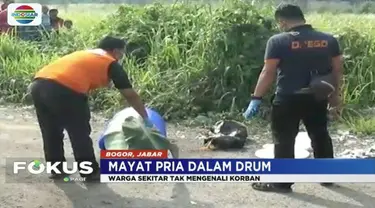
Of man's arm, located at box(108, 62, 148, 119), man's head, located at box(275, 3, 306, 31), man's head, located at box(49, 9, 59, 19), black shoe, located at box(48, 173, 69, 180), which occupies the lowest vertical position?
black shoe, located at box(48, 173, 69, 180)

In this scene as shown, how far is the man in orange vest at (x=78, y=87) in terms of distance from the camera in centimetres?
518

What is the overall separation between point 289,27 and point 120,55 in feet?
4.67

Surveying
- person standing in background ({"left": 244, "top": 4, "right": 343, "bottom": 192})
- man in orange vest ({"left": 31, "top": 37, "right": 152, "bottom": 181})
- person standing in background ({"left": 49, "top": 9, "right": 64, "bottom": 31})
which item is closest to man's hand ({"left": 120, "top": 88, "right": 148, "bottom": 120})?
man in orange vest ({"left": 31, "top": 37, "right": 152, "bottom": 181})

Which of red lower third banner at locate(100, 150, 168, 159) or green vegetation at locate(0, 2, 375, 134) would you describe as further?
green vegetation at locate(0, 2, 375, 134)

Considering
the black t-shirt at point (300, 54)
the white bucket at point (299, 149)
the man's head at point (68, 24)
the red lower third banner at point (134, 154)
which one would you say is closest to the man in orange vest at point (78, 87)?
the red lower third banner at point (134, 154)

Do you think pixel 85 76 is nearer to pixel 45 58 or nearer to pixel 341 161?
pixel 341 161

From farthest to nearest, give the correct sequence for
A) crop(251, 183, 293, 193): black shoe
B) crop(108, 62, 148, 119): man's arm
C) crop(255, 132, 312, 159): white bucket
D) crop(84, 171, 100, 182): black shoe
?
crop(255, 132, 312, 159): white bucket < crop(84, 171, 100, 182): black shoe < crop(251, 183, 293, 193): black shoe < crop(108, 62, 148, 119): man's arm

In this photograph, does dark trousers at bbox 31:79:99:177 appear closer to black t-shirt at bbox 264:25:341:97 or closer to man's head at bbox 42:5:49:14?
black t-shirt at bbox 264:25:341:97

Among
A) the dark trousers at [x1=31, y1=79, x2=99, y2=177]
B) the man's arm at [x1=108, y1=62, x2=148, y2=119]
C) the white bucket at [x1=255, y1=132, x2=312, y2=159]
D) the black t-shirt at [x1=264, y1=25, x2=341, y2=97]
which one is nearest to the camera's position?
the black t-shirt at [x1=264, y1=25, x2=341, y2=97]

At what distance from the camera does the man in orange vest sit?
518cm

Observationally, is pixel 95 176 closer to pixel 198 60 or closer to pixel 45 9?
pixel 198 60

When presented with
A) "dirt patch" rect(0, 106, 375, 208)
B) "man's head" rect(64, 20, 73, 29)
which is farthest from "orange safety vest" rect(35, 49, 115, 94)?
"man's head" rect(64, 20, 73, 29)

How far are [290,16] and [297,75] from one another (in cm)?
48

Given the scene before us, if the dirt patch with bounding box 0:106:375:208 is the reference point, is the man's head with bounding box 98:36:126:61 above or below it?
above
